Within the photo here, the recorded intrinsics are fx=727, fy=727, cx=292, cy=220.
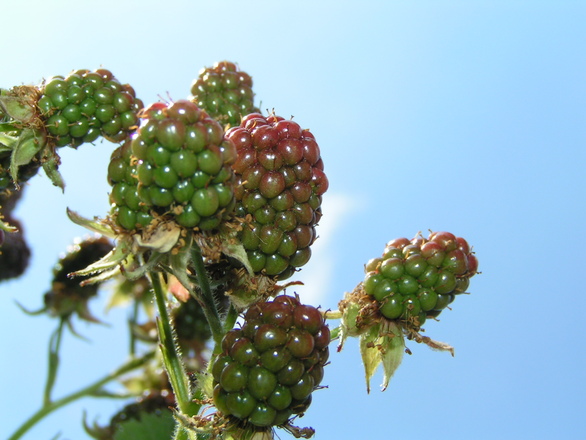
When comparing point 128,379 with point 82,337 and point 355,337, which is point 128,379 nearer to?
point 82,337

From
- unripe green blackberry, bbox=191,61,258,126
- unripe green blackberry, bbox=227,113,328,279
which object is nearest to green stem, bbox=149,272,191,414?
unripe green blackberry, bbox=227,113,328,279

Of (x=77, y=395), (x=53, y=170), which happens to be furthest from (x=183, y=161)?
(x=77, y=395)

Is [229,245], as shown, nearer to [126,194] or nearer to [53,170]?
[126,194]

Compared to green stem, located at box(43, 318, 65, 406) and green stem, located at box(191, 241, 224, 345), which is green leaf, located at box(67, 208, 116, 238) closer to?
green stem, located at box(191, 241, 224, 345)

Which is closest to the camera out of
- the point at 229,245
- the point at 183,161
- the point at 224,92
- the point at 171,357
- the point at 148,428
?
the point at 183,161

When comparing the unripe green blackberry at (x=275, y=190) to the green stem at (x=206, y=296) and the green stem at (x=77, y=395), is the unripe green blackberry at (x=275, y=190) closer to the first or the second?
the green stem at (x=206, y=296)

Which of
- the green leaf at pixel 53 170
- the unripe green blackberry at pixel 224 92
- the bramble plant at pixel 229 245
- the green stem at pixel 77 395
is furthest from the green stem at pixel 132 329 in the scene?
the green leaf at pixel 53 170

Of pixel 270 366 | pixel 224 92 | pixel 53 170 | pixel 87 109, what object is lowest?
pixel 270 366

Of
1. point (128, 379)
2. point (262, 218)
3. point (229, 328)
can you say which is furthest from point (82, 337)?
point (262, 218)
